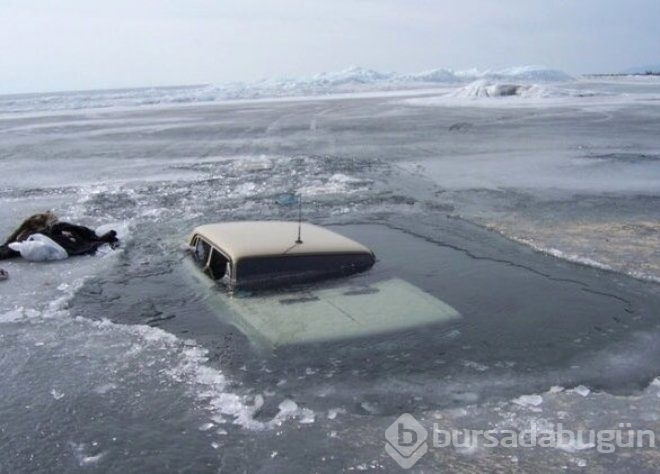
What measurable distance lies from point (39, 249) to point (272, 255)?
3.51 m

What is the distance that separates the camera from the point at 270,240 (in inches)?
281

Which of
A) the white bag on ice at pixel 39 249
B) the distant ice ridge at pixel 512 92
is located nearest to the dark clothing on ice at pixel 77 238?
the white bag on ice at pixel 39 249

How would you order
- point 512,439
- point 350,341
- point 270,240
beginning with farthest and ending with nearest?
point 270,240, point 350,341, point 512,439

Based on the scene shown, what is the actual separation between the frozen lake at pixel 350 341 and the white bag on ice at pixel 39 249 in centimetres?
20

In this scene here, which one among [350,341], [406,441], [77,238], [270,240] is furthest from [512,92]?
[406,441]

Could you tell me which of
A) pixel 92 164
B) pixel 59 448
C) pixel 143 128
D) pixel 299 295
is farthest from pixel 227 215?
pixel 143 128

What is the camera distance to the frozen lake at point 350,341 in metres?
3.98

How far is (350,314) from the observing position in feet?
19.3

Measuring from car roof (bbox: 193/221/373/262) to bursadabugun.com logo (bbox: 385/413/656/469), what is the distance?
123 inches

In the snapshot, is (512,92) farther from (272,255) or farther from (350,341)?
(350,341)

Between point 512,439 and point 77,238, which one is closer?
point 512,439

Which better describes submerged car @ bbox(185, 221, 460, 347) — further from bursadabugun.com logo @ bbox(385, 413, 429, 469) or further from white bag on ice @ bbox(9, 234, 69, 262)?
white bag on ice @ bbox(9, 234, 69, 262)

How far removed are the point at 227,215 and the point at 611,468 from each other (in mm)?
7722

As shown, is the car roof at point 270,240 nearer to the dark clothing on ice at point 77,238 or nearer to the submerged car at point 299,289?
the submerged car at point 299,289
